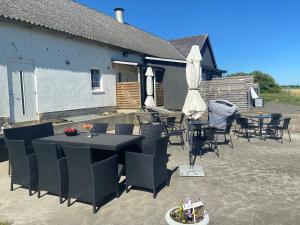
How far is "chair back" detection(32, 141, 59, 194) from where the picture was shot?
451 centimetres

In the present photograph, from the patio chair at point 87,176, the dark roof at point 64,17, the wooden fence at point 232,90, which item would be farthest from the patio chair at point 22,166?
the wooden fence at point 232,90

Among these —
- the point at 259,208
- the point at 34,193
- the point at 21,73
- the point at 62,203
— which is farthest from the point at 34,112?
the point at 259,208

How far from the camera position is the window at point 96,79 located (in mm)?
14578

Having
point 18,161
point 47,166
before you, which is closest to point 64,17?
point 18,161

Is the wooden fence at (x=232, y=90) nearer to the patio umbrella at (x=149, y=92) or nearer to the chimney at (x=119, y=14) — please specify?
the patio umbrella at (x=149, y=92)

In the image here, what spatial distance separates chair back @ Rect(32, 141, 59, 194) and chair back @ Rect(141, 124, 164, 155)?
1850 millimetres

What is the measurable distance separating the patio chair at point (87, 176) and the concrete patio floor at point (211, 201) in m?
0.21

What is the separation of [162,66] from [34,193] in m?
15.4

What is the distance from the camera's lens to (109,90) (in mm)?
15492

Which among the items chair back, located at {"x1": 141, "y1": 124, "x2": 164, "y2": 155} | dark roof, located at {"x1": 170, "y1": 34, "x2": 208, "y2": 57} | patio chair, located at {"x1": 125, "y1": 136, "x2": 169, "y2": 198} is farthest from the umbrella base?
dark roof, located at {"x1": 170, "y1": 34, "x2": 208, "y2": 57}

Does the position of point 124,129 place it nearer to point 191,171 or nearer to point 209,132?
point 191,171

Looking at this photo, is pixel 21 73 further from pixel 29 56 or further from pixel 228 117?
pixel 228 117

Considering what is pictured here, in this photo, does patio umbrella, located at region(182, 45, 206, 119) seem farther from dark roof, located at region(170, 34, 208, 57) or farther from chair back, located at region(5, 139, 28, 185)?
dark roof, located at region(170, 34, 208, 57)

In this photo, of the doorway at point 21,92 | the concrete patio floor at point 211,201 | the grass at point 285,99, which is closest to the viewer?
the concrete patio floor at point 211,201
